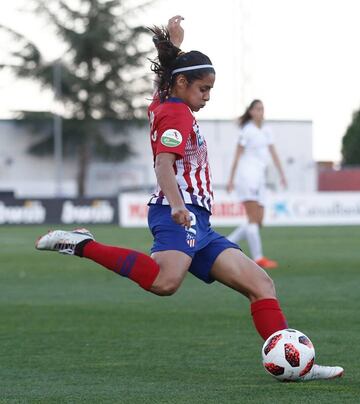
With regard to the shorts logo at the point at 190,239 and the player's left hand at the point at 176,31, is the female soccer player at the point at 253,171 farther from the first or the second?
the shorts logo at the point at 190,239

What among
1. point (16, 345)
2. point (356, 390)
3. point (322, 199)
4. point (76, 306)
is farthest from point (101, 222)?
point (356, 390)

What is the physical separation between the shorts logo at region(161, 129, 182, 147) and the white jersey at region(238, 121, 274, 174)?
929 centimetres

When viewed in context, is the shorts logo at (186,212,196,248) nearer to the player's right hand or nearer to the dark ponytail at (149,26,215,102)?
the player's right hand

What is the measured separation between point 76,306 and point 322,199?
22293mm

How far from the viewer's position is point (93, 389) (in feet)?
21.5

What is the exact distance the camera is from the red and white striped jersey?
6676 millimetres

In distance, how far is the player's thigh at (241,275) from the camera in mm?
6871

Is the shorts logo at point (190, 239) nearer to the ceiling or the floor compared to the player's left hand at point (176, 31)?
nearer to the floor

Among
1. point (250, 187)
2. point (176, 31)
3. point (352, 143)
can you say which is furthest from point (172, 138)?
point (352, 143)

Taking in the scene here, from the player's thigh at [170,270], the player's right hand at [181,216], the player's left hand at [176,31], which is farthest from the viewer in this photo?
the player's left hand at [176,31]

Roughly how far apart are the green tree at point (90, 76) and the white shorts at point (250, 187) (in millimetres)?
49660

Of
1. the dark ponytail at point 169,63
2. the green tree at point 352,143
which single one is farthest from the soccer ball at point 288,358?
the green tree at point 352,143

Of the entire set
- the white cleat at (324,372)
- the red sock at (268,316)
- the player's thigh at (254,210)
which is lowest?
the white cleat at (324,372)

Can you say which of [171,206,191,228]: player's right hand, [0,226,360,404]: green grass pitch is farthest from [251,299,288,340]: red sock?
[171,206,191,228]: player's right hand
